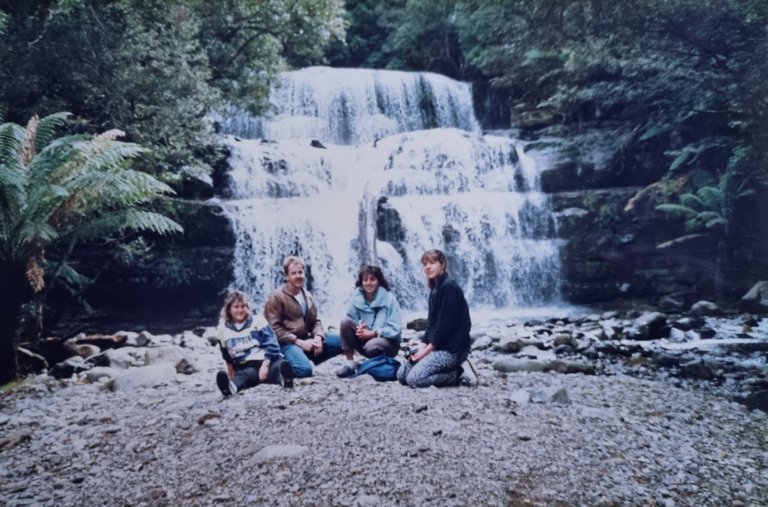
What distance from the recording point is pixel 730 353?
778 cm

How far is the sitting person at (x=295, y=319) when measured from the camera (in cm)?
513

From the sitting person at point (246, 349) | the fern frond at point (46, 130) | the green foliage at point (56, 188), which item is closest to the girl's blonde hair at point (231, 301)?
the sitting person at point (246, 349)

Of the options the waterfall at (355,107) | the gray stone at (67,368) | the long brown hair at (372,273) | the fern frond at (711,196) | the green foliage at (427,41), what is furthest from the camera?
the green foliage at (427,41)

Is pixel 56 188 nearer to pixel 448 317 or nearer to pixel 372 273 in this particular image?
pixel 372 273

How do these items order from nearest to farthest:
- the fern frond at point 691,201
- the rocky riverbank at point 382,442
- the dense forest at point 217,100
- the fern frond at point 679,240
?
the rocky riverbank at point 382,442 < the dense forest at point 217,100 < the fern frond at point 679,240 < the fern frond at point 691,201

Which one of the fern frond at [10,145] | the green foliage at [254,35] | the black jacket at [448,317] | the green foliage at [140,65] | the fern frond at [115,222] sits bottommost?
the black jacket at [448,317]

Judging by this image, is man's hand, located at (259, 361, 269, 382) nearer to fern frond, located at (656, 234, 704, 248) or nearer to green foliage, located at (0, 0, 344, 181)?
green foliage, located at (0, 0, 344, 181)

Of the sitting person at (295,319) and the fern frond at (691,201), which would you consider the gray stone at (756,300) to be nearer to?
the fern frond at (691,201)

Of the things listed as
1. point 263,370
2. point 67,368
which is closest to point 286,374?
point 263,370

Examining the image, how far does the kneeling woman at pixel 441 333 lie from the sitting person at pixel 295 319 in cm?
112

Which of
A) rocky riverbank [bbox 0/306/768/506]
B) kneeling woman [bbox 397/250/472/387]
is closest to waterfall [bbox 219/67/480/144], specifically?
rocky riverbank [bbox 0/306/768/506]

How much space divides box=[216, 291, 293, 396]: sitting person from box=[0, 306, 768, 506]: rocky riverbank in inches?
5.2

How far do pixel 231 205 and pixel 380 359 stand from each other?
860 cm

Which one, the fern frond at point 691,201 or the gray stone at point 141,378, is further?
the fern frond at point 691,201
